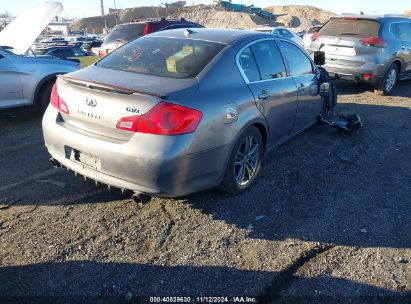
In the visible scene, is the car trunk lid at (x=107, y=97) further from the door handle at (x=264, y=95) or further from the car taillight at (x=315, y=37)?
the car taillight at (x=315, y=37)

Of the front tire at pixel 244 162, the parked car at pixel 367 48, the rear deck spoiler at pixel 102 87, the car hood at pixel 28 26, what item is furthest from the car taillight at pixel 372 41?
the rear deck spoiler at pixel 102 87

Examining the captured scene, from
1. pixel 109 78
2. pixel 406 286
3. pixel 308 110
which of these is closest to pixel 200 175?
pixel 109 78

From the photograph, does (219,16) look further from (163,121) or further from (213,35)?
(163,121)

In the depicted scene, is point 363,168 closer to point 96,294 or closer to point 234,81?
point 234,81

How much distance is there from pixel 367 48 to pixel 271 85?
536 cm

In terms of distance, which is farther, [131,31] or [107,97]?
[131,31]

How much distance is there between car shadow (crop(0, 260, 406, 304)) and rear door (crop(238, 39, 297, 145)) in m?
1.79

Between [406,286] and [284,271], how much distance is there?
2.89ft

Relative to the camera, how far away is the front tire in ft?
12.1

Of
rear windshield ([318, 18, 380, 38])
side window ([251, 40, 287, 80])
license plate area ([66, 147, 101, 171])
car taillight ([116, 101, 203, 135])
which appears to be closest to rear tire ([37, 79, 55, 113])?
license plate area ([66, 147, 101, 171])

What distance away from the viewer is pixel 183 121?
304cm

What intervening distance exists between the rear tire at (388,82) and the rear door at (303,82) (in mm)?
4133

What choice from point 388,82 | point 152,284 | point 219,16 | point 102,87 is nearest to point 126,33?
point 388,82

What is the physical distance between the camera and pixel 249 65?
13.0ft
